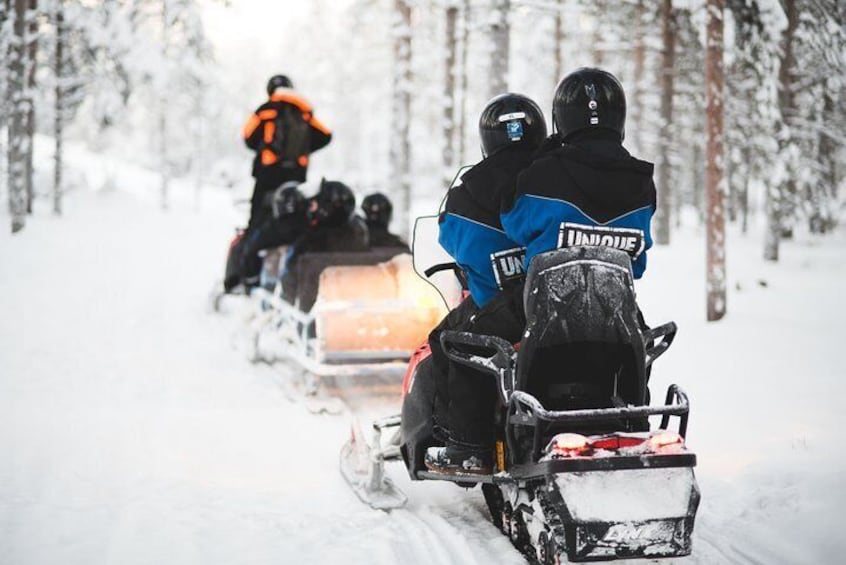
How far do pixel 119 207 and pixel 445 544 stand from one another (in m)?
24.6

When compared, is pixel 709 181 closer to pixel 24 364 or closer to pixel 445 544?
pixel 445 544

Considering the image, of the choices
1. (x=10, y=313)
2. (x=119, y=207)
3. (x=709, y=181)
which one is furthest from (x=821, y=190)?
(x=119, y=207)

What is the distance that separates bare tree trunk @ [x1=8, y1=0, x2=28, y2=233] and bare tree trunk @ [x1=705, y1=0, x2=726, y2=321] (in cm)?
1445

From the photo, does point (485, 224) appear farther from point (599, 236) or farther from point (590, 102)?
point (590, 102)

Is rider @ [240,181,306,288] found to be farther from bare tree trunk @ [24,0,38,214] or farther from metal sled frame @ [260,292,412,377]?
bare tree trunk @ [24,0,38,214]

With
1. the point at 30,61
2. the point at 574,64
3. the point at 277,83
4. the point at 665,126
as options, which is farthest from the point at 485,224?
the point at 574,64

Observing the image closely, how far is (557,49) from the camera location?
26.1 metres

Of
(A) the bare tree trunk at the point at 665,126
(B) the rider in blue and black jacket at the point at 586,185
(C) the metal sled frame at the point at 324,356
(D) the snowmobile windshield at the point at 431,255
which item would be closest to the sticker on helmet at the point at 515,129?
(B) the rider in blue and black jacket at the point at 586,185

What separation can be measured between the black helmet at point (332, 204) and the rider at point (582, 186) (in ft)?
15.2

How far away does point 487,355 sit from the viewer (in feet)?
14.2

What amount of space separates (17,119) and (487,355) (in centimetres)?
1749

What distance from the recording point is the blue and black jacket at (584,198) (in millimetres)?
3859

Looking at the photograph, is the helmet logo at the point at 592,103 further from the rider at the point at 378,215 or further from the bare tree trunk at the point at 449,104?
the bare tree trunk at the point at 449,104

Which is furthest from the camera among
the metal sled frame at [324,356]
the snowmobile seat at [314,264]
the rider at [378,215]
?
the rider at [378,215]
